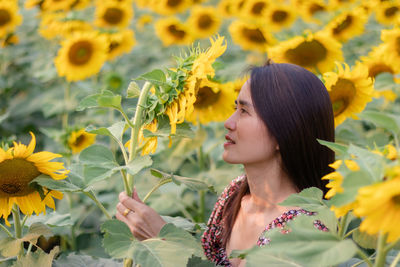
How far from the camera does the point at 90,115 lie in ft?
7.91

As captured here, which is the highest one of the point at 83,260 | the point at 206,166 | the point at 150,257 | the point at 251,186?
the point at 150,257

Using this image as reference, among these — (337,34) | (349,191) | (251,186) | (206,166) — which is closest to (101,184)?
(206,166)

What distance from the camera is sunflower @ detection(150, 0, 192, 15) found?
9.51 ft

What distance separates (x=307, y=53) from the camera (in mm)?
1773

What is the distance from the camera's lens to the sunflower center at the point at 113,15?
285 cm

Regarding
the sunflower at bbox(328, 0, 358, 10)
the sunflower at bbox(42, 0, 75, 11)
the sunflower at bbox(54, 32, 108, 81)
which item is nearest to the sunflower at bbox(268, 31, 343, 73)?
the sunflower at bbox(54, 32, 108, 81)

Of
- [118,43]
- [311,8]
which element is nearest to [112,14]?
[118,43]

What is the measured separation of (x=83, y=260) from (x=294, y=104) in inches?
24.7

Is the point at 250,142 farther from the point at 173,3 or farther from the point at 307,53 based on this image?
the point at 173,3

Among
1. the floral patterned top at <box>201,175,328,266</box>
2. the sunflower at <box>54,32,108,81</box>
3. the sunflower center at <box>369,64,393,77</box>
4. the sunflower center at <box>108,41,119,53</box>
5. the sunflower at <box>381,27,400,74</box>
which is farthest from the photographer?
the sunflower center at <box>108,41,119,53</box>

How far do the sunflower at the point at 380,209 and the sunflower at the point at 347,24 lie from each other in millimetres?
1796

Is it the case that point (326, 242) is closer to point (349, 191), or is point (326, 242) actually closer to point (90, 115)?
point (349, 191)

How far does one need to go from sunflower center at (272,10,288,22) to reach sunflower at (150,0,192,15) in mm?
560

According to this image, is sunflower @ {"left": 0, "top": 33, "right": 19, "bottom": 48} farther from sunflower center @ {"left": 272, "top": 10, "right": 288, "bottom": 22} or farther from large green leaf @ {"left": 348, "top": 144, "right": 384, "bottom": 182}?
large green leaf @ {"left": 348, "top": 144, "right": 384, "bottom": 182}
